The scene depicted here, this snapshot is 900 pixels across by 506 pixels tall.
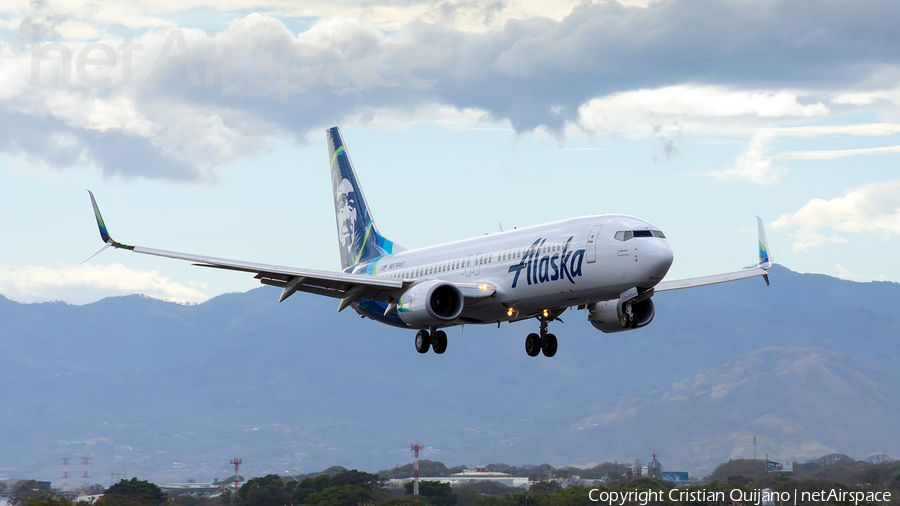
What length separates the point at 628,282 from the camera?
142 feet

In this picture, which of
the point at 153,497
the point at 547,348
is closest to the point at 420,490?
the point at 153,497

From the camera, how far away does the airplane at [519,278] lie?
4378 cm

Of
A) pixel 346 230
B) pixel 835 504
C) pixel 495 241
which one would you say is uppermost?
pixel 346 230

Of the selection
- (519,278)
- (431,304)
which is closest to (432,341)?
(431,304)

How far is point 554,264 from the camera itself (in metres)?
45.8

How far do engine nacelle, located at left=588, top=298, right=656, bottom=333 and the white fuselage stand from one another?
1.34 meters

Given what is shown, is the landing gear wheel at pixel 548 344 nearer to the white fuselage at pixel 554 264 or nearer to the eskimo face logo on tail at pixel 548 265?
the white fuselage at pixel 554 264

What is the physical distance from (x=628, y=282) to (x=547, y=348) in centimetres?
993

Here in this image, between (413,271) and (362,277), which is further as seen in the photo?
(413,271)

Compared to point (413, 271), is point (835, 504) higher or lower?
lower

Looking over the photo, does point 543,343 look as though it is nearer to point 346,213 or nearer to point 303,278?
point 303,278

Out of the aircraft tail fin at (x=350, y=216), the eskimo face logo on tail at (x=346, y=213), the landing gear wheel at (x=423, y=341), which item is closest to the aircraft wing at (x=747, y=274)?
the landing gear wheel at (x=423, y=341)

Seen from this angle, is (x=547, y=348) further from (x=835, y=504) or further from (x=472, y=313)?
(x=835, y=504)

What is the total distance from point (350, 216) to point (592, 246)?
2748cm
